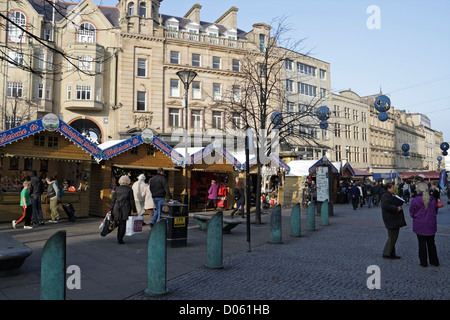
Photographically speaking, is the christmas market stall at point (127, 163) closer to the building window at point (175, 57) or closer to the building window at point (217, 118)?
the building window at point (217, 118)

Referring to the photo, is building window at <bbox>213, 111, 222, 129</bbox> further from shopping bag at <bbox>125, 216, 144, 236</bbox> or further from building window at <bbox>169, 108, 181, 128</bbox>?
shopping bag at <bbox>125, 216, 144, 236</bbox>

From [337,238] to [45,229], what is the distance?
29.6 feet

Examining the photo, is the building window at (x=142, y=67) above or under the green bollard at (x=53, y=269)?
above

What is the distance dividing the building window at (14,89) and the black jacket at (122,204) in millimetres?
26874

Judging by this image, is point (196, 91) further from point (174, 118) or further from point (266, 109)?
point (266, 109)

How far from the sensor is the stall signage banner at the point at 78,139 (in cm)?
1372

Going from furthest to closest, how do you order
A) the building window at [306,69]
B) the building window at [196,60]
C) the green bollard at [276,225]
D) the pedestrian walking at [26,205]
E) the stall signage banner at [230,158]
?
the building window at [306,69], the building window at [196,60], the stall signage banner at [230,158], the pedestrian walking at [26,205], the green bollard at [276,225]

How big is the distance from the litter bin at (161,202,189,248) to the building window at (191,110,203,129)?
91.3 ft

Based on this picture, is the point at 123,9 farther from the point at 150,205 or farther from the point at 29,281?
the point at 29,281

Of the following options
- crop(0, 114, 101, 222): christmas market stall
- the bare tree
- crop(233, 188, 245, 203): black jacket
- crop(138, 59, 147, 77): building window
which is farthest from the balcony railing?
crop(233, 188, 245, 203): black jacket

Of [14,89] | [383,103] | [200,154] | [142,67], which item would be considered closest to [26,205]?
[200,154]

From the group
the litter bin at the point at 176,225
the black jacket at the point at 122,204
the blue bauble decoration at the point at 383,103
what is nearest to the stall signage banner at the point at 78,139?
the black jacket at the point at 122,204

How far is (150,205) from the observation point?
11.7 m

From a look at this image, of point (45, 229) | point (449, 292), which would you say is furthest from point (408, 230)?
point (45, 229)
